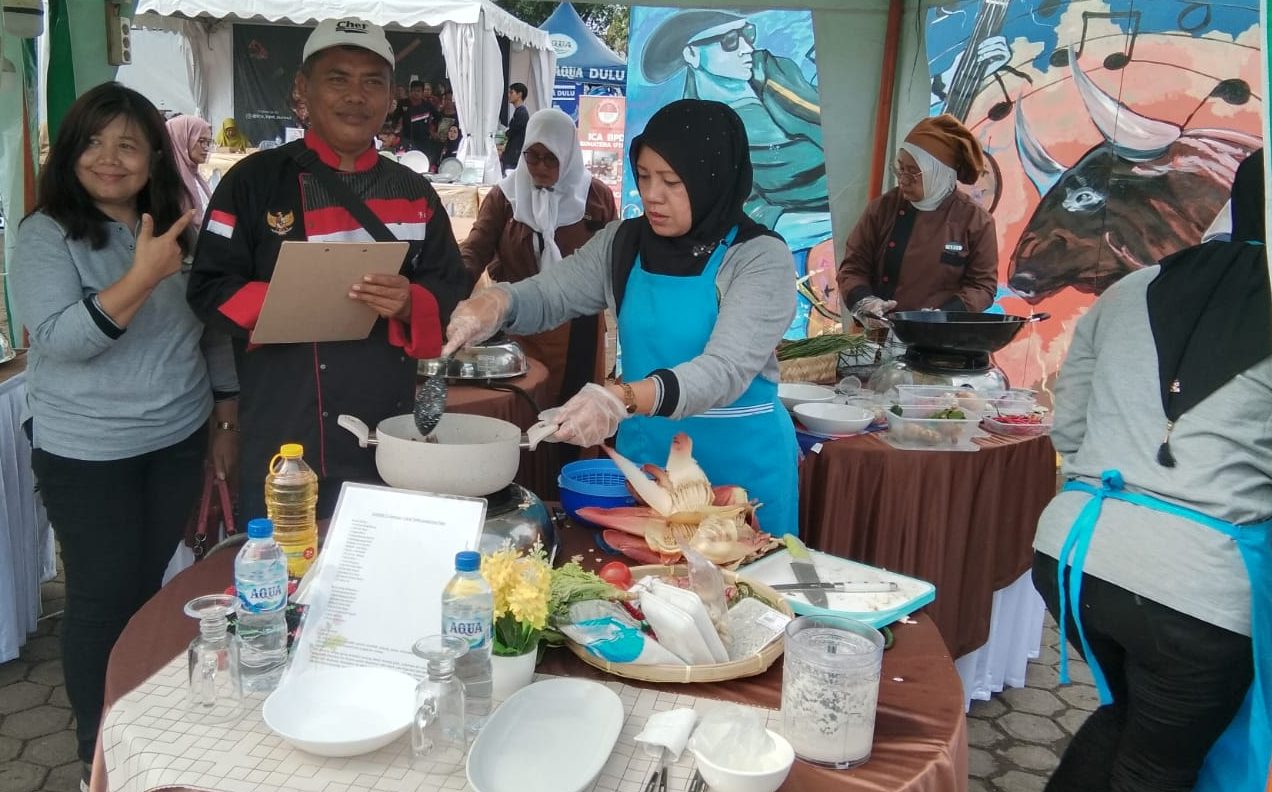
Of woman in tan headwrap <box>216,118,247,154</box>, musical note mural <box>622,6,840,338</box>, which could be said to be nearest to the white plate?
musical note mural <box>622,6,840,338</box>

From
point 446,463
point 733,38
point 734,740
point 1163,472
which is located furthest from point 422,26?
point 734,740

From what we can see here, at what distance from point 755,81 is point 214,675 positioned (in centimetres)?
606

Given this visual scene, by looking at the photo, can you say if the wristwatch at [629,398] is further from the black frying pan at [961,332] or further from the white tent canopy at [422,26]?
the white tent canopy at [422,26]

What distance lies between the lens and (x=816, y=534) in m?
3.10

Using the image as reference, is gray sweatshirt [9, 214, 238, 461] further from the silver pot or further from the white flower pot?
the white flower pot

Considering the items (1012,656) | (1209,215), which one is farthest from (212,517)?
(1209,215)

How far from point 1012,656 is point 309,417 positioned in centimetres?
278

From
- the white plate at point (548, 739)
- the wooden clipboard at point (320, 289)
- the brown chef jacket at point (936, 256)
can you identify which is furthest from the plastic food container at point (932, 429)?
the white plate at point (548, 739)

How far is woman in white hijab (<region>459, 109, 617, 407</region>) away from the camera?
452 cm

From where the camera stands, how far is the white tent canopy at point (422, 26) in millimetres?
10336

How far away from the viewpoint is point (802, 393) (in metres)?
3.42

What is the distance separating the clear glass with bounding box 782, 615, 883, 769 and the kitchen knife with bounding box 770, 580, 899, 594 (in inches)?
16.8

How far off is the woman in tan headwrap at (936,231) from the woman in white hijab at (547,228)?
4.63 ft

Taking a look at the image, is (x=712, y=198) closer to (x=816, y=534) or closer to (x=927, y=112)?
(x=816, y=534)
